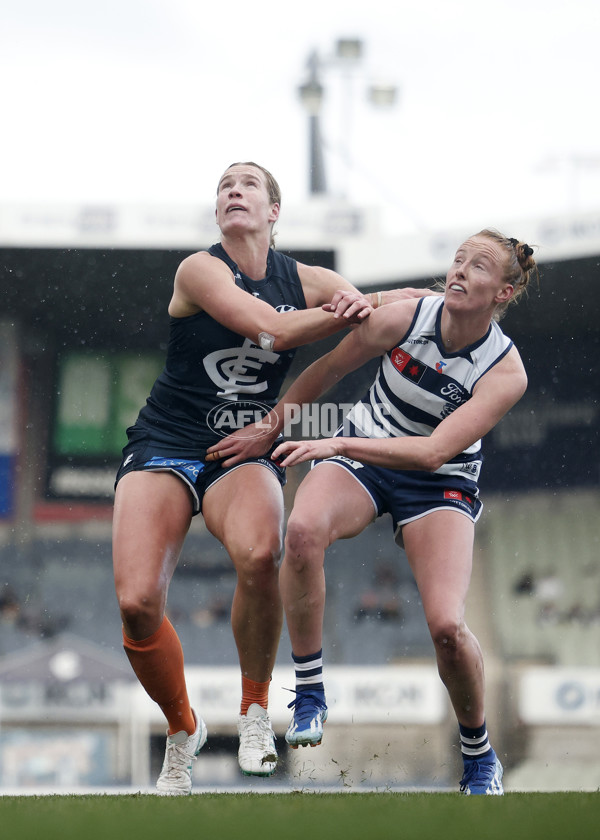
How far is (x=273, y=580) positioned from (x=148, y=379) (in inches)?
302

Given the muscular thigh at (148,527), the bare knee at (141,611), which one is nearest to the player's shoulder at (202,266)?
the muscular thigh at (148,527)

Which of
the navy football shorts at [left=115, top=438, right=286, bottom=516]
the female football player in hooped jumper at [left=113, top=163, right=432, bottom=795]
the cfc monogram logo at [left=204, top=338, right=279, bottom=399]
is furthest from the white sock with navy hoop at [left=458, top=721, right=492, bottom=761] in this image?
the cfc monogram logo at [left=204, top=338, right=279, bottom=399]

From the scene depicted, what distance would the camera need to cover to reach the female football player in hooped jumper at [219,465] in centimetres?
307

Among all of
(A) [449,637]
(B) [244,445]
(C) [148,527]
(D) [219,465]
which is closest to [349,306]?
(B) [244,445]

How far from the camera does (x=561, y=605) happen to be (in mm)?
11352

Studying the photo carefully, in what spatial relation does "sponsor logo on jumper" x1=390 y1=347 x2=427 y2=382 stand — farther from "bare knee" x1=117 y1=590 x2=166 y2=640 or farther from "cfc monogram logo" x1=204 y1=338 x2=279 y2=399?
"bare knee" x1=117 y1=590 x2=166 y2=640

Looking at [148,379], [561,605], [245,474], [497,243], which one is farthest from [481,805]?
[561,605]

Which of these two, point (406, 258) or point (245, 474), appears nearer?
point (245, 474)

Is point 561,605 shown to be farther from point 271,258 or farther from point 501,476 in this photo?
point 271,258

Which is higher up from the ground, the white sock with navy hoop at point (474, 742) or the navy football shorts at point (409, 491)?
the navy football shorts at point (409, 491)

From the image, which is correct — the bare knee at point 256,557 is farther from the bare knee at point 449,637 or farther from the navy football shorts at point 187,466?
the bare knee at point 449,637

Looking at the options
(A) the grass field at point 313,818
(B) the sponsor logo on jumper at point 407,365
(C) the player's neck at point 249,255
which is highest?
(C) the player's neck at point 249,255

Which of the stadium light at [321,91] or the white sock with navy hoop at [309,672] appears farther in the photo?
the stadium light at [321,91]

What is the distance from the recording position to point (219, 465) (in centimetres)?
327
